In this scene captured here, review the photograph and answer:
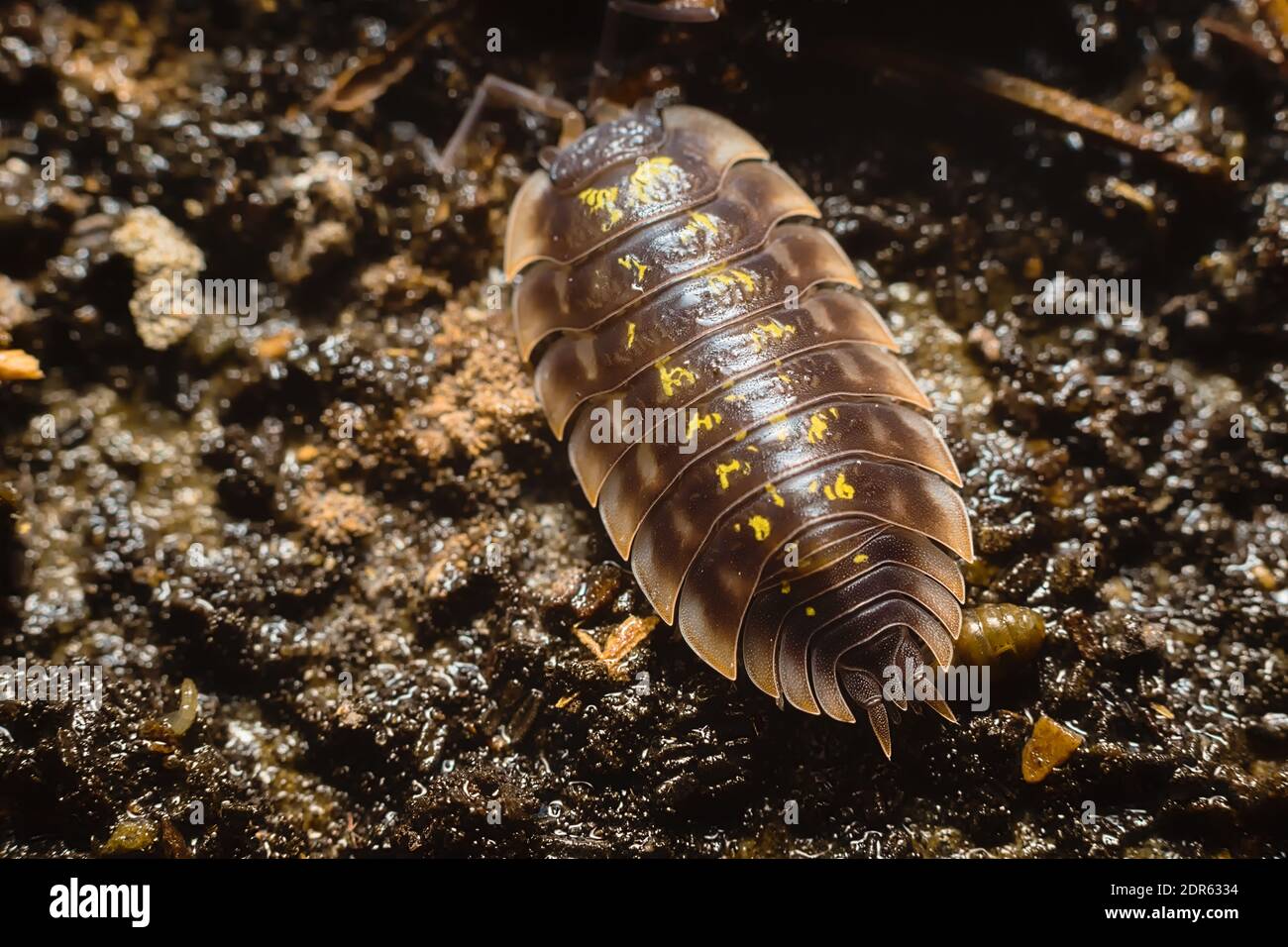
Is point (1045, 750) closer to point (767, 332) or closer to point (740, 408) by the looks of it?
point (740, 408)

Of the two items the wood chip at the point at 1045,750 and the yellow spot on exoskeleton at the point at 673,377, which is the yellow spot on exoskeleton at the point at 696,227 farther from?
the wood chip at the point at 1045,750

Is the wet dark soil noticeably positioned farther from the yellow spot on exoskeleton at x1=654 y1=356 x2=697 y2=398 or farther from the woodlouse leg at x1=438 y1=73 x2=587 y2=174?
the yellow spot on exoskeleton at x1=654 y1=356 x2=697 y2=398

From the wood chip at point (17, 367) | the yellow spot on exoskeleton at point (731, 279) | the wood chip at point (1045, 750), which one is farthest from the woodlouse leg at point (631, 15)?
the wood chip at point (1045, 750)

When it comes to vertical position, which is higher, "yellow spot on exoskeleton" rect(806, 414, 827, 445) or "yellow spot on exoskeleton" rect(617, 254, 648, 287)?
"yellow spot on exoskeleton" rect(617, 254, 648, 287)

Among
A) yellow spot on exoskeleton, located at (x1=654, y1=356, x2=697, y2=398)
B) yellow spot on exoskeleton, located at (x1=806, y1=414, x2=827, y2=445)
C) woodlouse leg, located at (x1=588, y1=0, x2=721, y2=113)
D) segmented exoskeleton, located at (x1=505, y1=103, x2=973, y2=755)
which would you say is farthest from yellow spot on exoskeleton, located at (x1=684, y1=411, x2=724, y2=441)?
woodlouse leg, located at (x1=588, y1=0, x2=721, y2=113)

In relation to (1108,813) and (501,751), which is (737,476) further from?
(1108,813)

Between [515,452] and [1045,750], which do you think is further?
[515,452]

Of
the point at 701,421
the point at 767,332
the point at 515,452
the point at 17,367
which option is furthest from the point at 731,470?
the point at 17,367
